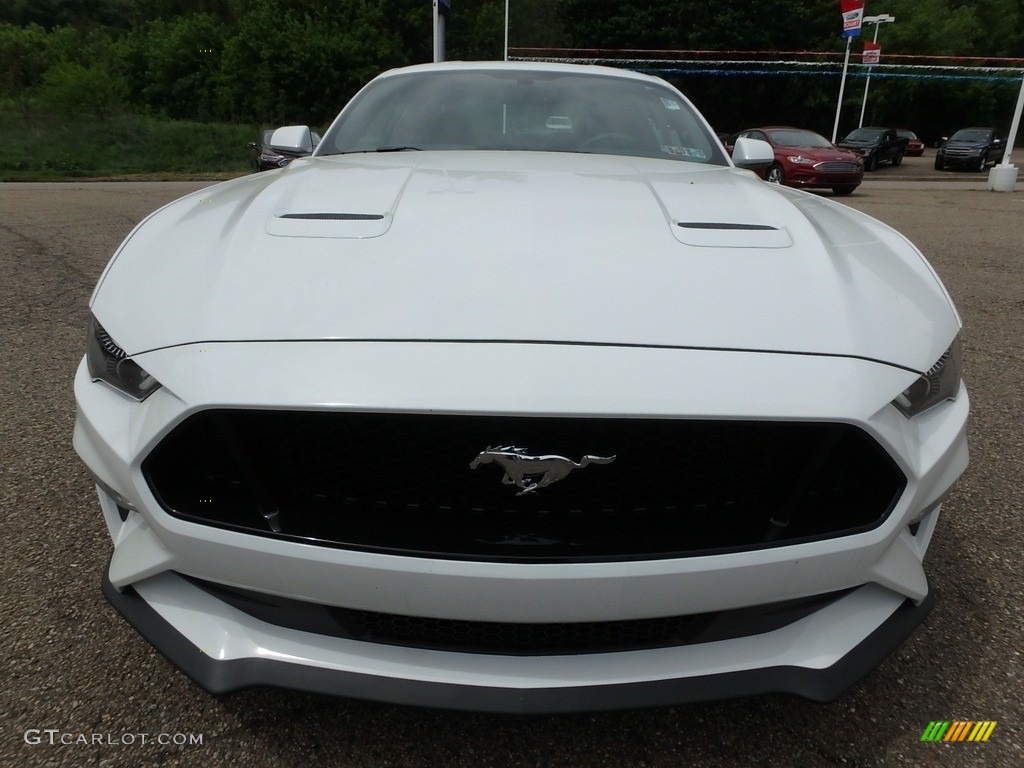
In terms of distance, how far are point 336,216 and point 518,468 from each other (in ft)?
2.53

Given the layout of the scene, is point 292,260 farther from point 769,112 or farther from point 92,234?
point 769,112

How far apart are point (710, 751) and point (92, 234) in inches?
291

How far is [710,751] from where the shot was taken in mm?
1360

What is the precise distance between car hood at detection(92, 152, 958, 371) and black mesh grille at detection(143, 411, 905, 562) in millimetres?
150

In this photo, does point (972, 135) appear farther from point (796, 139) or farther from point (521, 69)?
point (521, 69)

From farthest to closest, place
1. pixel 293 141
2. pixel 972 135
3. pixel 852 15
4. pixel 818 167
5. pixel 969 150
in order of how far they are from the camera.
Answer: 1. pixel 972 135
2. pixel 969 150
3. pixel 852 15
4. pixel 818 167
5. pixel 293 141

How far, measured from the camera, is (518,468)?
1.08 m

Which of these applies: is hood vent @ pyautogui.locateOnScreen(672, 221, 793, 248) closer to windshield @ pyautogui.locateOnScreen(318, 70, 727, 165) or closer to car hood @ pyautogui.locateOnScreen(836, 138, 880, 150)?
windshield @ pyautogui.locateOnScreen(318, 70, 727, 165)

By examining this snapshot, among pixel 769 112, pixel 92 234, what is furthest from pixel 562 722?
pixel 769 112

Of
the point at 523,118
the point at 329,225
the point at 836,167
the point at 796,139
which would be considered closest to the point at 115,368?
the point at 329,225

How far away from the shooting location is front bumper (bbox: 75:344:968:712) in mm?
1065

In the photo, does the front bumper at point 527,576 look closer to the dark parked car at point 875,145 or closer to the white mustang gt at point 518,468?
the white mustang gt at point 518,468

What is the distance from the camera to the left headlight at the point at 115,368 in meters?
1.20

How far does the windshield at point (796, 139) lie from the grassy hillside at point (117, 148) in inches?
508
